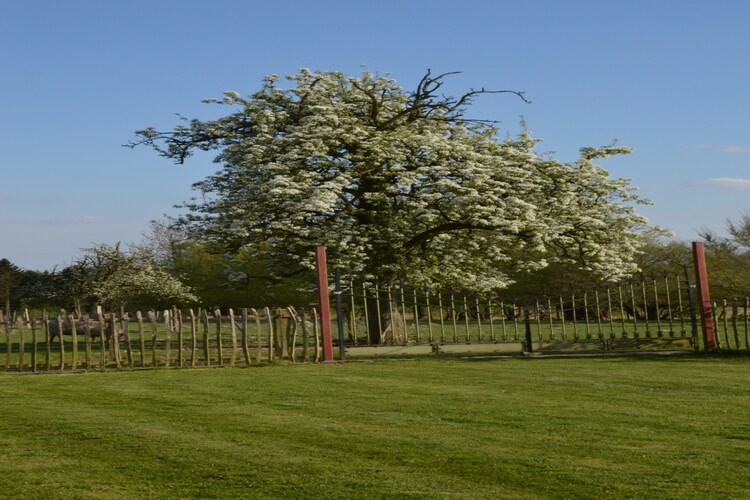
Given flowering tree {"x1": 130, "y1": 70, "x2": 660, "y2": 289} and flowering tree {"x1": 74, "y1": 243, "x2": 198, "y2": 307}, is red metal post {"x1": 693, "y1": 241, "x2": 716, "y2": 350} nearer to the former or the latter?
flowering tree {"x1": 130, "y1": 70, "x2": 660, "y2": 289}

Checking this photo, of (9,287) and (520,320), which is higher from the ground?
(9,287)

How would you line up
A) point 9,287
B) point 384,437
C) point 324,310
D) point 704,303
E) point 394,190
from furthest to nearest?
point 9,287 < point 394,190 < point 704,303 < point 324,310 < point 384,437

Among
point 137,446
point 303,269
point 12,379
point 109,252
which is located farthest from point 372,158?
point 137,446

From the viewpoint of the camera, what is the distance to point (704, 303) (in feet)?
69.7

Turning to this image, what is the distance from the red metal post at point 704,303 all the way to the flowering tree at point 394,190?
6.53 metres

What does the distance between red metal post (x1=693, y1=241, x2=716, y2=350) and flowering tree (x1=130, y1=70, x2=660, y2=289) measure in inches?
257

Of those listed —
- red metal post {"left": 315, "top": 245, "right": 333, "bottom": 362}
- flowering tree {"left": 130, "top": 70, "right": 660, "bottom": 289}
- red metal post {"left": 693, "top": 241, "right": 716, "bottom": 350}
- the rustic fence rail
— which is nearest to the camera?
red metal post {"left": 315, "top": 245, "right": 333, "bottom": 362}

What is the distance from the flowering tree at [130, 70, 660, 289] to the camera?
27625mm

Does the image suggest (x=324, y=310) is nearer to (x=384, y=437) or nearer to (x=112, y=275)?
(x=384, y=437)

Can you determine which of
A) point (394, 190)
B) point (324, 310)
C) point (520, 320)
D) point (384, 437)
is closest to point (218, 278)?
point (520, 320)

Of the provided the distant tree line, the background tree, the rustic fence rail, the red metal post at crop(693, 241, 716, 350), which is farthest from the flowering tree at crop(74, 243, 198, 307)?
the background tree

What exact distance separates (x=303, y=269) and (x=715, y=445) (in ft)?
70.6

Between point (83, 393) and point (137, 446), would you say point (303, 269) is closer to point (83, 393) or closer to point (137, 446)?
point (83, 393)

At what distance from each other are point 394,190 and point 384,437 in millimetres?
19277
